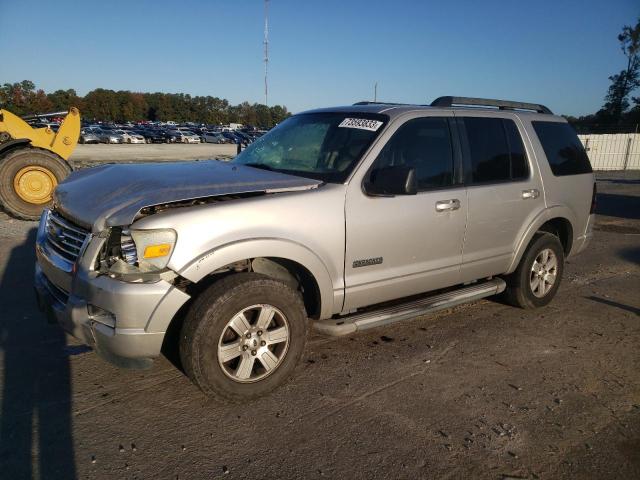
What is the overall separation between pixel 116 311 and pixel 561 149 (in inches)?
178

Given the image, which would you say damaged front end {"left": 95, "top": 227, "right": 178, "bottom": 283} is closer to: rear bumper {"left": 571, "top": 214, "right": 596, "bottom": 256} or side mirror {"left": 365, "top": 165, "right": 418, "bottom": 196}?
side mirror {"left": 365, "top": 165, "right": 418, "bottom": 196}

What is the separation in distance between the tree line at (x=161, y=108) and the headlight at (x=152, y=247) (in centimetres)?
11942

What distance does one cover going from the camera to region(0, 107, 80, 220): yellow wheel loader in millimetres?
8422

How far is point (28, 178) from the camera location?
8570 mm

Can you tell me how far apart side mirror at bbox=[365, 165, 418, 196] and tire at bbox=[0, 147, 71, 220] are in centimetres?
703

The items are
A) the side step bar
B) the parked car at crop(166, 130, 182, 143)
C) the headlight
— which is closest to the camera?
the headlight

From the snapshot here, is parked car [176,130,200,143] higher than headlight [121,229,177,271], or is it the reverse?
parked car [176,130,200,143]

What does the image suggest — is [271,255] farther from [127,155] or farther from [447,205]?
[127,155]

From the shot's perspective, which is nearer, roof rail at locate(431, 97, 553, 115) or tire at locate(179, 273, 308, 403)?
tire at locate(179, 273, 308, 403)

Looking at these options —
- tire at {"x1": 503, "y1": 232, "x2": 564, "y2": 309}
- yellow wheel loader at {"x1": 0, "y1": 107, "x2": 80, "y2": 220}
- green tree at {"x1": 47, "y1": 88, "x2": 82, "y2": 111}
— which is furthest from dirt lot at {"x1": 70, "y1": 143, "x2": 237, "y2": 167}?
green tree at {"x1": 47, "y1": 88, "x2": 82, "y2": 111}

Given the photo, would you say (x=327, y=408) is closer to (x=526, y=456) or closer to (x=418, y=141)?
(x=526, y=456)

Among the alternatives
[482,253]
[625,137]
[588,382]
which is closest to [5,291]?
[482,253]

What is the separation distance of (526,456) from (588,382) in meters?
1.21

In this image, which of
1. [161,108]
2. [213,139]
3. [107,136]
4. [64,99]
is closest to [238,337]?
[107,136]
